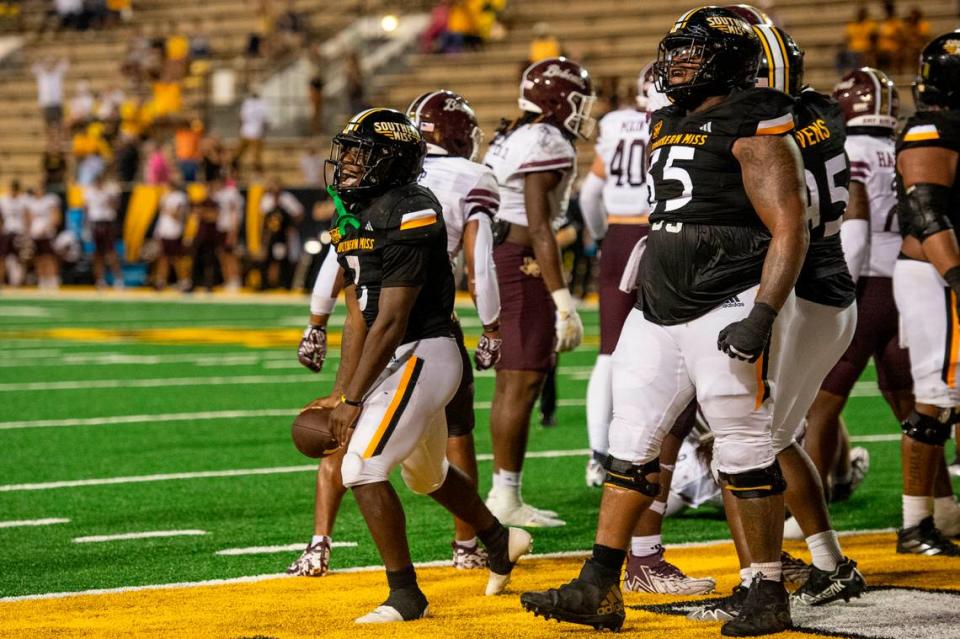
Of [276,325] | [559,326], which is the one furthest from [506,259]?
[276,325]

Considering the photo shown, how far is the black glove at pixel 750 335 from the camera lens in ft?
15.1

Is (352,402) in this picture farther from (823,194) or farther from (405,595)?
(823,194)

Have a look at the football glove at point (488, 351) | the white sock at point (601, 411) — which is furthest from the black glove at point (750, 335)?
the white sock at point (601, 411)

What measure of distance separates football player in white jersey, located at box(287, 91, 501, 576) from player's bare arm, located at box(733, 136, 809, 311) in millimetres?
1477

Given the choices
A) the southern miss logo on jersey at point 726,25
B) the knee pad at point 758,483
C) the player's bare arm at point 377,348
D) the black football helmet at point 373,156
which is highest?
the southern miss logo on jersey at point 726,25

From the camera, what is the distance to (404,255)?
512cm

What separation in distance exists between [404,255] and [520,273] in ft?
7.70

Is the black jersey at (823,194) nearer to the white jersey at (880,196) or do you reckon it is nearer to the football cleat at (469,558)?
the white jersey at (880,196)

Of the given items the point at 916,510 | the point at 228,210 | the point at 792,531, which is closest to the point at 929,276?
the point at 916,510

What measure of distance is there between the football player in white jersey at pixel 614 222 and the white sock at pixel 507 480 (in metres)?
0.72

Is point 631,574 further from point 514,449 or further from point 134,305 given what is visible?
point 134,305

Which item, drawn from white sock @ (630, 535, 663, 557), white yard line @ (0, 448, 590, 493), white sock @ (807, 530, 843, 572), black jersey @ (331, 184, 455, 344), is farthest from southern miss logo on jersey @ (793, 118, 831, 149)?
white yard line @ (0, 448, 590, 493)

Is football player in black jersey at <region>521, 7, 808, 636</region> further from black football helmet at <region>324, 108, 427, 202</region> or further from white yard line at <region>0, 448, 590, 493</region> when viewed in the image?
white yard line at <region>0, 448, 590, 493</region>

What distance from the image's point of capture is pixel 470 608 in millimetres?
5281
